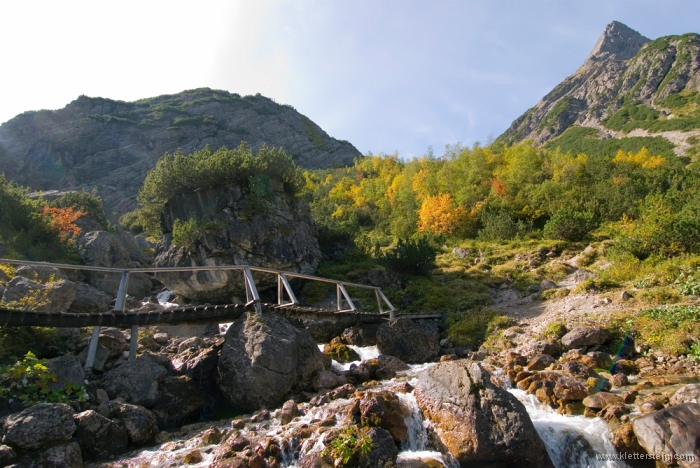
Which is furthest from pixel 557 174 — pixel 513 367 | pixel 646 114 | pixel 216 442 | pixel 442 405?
pixel 646 114

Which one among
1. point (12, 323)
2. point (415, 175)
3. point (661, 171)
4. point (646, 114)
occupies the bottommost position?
point (12, 323)

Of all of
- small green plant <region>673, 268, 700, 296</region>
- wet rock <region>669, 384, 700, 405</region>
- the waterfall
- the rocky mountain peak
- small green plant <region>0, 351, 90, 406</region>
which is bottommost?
the waterfall

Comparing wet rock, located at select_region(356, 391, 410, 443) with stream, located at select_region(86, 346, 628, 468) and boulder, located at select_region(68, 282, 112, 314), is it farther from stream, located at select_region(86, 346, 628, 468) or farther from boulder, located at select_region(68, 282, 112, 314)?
boulder, located at select_region(68, 282, 112, 314)

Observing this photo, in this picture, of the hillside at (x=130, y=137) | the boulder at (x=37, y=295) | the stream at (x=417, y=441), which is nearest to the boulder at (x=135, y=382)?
the stream at (x=417, y=441)

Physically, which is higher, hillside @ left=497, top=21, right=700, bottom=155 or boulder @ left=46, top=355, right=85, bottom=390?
hillside @ left=497, top=21, right=700, bottom=155

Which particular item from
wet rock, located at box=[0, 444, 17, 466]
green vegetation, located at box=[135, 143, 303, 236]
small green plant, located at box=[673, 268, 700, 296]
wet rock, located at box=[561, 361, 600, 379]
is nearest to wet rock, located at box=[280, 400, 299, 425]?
wet rock, located at box=[0, 444, 17, 466]

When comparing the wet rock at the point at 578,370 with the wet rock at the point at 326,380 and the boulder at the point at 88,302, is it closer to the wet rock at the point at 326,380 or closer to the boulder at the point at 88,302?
the wet rock at the point at 326,380

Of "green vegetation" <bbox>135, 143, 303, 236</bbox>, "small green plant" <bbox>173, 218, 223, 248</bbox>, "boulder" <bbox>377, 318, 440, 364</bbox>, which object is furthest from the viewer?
"green vegetation" <bbox>135, 143, 303, 236</bbox>

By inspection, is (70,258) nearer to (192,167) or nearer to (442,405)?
(192,167)

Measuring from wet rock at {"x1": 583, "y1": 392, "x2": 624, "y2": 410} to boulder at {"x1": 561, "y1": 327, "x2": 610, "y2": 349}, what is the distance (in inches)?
183

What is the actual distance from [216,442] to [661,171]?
3978 centimetres

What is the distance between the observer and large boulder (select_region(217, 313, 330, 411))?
10.8 meters

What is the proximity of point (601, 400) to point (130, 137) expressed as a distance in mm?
99726

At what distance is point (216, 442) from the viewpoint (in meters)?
8.81
